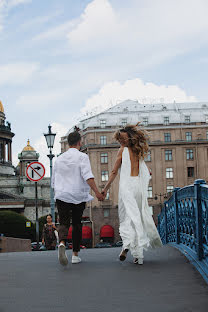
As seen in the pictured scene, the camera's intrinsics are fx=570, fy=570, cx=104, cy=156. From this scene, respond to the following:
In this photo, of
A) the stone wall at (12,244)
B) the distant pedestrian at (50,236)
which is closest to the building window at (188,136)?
the stone wall at (12,244)

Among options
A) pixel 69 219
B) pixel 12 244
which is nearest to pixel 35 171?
pixel 12 244

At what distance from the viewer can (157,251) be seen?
1069 centimetres

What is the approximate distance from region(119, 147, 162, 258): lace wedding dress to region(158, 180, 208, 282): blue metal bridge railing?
2.13 ft

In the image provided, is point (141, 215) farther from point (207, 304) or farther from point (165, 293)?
point (207, 304)

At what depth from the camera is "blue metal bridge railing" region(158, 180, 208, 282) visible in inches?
283

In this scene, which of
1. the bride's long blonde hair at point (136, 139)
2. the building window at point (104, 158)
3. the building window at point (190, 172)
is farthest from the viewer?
the building window at point (104, 158)

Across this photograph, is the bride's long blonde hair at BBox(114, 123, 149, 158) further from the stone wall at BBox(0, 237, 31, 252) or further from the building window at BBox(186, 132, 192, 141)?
the building window at BBox(186, 132, 192, 141)

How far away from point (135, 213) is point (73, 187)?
3.34 ft

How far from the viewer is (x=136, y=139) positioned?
28.6 ft

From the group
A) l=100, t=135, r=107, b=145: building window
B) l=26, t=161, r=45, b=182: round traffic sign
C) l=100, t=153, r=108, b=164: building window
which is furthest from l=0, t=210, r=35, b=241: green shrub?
l=26, t=161, r=45, b=182: round traffic sign

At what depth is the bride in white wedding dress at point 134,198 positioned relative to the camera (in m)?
8.23

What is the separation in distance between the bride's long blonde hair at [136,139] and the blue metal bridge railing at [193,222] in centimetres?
91

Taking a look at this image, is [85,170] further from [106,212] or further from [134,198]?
[106,212]

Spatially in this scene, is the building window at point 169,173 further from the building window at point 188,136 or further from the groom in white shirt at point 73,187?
the groom in white shirt at point 73,187
